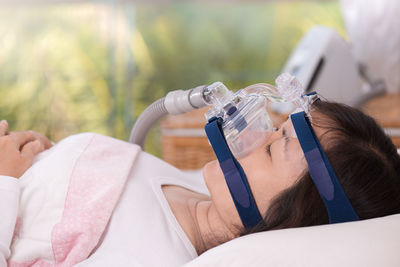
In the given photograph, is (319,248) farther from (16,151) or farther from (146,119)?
(16,151)

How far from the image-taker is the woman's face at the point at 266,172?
1017 millimetres

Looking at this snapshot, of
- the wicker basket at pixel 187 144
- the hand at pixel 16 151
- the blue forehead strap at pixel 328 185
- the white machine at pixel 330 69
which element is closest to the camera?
the blue forehead strap at pixel 328 185

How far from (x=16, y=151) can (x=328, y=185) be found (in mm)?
720

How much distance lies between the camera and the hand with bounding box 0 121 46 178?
110cm

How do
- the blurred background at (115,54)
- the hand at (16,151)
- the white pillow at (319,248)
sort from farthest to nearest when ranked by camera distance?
the blurred background at (115,54), the hand at (16,151), the white pillow at (319,248)

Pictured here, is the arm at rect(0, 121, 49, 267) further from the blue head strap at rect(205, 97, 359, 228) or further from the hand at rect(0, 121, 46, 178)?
the blue head strap at rect(205, 97, 359, 228)

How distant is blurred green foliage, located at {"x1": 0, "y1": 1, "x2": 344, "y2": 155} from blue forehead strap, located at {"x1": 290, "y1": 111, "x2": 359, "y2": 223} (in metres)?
2.92

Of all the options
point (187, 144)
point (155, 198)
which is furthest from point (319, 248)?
Result: point (187, 144)

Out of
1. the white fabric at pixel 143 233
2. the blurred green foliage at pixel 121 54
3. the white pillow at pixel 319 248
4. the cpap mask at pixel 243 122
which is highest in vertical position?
the blurred green foliage at pixel 121 54

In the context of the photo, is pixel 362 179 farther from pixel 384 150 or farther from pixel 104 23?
pixel 104 23

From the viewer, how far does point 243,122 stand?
1.09 m

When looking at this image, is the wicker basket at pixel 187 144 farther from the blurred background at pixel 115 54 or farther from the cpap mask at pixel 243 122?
the blurred background at pixel 115 54

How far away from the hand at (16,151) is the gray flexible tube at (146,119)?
0.26m

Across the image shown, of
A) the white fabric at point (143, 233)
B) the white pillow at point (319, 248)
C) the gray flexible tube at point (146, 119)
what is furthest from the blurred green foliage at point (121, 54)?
the white pillow at point (319, 248)
